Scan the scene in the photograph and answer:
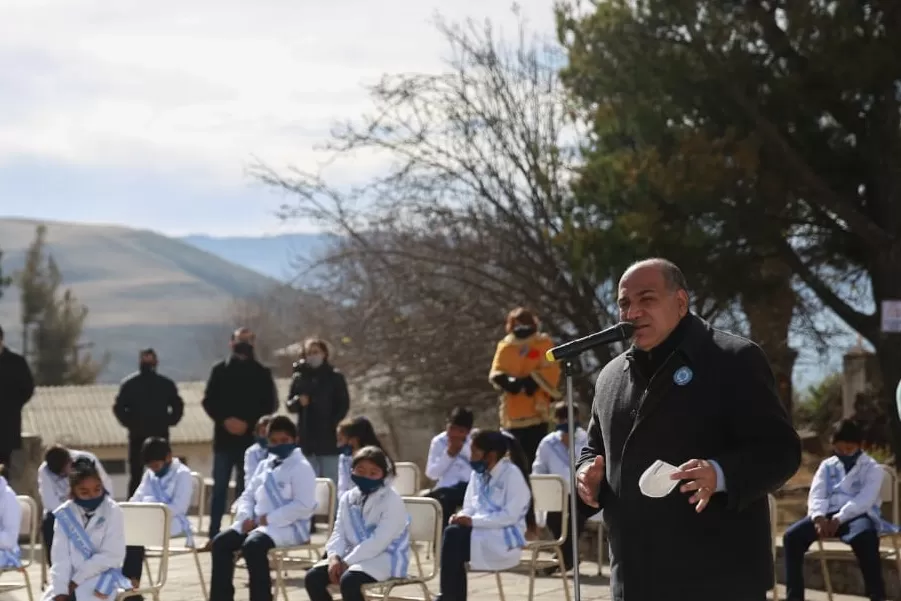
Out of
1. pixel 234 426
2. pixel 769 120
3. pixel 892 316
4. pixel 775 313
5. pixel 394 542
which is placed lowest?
pixel 394 542

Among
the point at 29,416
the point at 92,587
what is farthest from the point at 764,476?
the point at 29,416

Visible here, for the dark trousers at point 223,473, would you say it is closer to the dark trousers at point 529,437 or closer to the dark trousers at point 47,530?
the dark trousers at point 47,530

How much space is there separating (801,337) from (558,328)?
2.65m

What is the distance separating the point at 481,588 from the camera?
36.6 ft

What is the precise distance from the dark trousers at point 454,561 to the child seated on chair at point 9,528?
2.48 meters

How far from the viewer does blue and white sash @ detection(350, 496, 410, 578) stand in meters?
8.64

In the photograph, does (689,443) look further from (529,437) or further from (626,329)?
(529,437)

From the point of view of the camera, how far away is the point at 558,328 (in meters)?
17.2

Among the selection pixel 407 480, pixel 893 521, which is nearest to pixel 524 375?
pixel 407 480

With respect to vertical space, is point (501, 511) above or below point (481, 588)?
above

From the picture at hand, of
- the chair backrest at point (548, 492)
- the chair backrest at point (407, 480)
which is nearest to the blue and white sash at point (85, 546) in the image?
the chair backrest at point (548, 492)

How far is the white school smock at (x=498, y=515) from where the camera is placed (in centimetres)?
938

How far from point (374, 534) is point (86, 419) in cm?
4083

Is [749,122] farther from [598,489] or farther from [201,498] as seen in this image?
[598,489]
